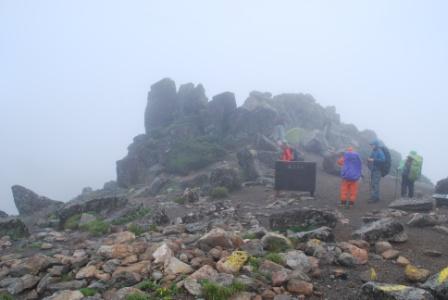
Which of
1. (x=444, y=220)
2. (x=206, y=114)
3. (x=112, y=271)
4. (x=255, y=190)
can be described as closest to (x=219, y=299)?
(x=112, y=271)

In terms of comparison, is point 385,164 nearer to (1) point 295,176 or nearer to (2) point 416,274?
(1) point 295,176

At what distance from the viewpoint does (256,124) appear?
131 ft

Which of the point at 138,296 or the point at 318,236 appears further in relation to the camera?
the point at 318,236

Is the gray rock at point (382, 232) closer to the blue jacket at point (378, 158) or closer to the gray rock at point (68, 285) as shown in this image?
the gray rock at point (68, 285)

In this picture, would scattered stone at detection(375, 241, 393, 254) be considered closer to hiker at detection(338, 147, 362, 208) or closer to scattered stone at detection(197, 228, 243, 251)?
scattered stone at detection(197, 228, 243, 251)

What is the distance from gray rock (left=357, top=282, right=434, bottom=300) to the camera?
5601mm

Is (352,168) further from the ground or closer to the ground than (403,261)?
further from the ground

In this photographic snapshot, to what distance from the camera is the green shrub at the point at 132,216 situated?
1623 centimetres

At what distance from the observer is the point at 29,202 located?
30.3 m

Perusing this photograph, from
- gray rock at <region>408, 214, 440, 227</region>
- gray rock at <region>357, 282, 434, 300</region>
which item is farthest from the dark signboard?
gray rock at <region>357, 282, 434, 300</region>

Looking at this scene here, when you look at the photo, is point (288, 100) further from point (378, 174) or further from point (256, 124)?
point (378, 174)

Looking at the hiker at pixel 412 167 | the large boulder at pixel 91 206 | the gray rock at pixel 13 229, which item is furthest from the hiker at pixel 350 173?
the gray rock at pixel 13 229

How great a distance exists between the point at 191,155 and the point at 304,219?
2477 centimetres

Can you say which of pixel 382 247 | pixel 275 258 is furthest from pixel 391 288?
pixel 382 247
